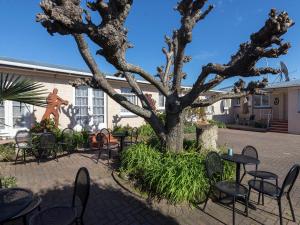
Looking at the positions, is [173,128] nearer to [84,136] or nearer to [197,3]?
[197,3]

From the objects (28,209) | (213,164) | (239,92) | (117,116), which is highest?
(239,92)

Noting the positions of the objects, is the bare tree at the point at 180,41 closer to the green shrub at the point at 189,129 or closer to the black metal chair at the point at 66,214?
the black metal chair at the point at 66,214

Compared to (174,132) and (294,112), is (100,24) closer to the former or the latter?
(174,132)

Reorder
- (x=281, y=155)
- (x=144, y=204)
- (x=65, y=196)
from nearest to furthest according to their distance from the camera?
(x=144, y=204)
(x=65, y=196)
(x=281, y=155)

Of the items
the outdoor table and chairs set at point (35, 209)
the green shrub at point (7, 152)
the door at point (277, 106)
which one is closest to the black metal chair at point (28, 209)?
the outdoor table and chairs set at point (35, 209)

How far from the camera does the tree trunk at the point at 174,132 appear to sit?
5.56 meters

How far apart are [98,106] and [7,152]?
5.20 meters

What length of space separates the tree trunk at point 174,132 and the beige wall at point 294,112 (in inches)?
528

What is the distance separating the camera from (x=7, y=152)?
6.81 m

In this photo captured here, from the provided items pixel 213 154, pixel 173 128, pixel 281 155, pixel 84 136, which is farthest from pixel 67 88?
pixel 281 155

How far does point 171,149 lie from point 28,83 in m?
4.00

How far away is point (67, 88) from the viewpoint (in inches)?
382

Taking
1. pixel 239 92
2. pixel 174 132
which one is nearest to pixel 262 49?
pixel 239 92

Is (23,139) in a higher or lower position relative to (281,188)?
higher
